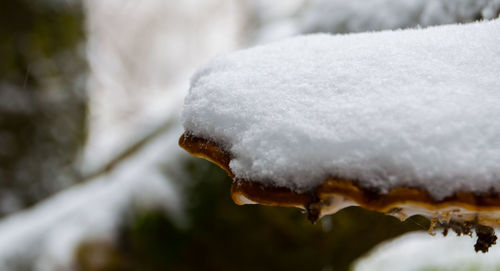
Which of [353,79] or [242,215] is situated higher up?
[242,215]

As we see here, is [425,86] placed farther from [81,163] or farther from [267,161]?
[81,163]

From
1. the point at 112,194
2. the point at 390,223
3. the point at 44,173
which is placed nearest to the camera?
the point at 390,223

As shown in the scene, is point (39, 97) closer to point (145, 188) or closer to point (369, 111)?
point (145, 188)

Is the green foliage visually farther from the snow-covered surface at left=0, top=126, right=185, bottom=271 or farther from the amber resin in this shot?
the amber resin

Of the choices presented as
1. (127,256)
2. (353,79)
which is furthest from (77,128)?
(353,79)

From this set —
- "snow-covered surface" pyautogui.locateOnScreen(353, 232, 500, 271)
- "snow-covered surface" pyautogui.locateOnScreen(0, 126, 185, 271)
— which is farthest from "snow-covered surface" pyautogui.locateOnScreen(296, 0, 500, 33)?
"snow-covered surface" pyautogui.locateOnScreen(353, 232, 500, 271)

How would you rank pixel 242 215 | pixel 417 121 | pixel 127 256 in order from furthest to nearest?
pixel 127 256 < pixel 242 215 < pixel 417 121

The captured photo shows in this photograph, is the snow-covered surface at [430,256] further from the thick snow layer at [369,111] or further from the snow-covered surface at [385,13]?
the thick snow layer at [369,111]

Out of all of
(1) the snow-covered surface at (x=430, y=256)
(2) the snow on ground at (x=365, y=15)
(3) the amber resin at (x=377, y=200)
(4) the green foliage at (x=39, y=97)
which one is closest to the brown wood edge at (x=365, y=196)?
(3) the amber resin at (x=377, y=200)
